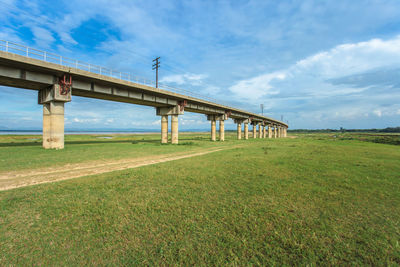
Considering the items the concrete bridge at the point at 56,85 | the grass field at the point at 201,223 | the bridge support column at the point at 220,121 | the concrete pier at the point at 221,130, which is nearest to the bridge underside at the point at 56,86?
the concrete bridge at the point at 56,85

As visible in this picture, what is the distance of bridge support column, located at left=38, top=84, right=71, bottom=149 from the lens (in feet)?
70.7

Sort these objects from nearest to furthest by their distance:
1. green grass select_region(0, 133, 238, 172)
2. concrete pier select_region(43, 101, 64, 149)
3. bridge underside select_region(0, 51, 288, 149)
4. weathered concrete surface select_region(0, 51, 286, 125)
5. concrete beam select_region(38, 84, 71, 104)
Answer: green grass select_region(0, 133, 238, 172)
weathered concrete surface select_region(0, 51, 286, 125)
bridge underside select_region(0, 51, 288, 149)
concrete beam select_region(38, 84, 71, 104)
concrete pier select_region(43, 101, 64, 149)

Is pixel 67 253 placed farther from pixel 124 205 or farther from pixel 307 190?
pixel 307 190

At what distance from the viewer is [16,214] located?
207 inches

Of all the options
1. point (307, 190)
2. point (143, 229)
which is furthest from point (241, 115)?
point (143, 229)

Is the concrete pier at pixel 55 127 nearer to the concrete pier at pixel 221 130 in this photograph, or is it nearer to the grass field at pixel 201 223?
the grass field at pixel 201 223

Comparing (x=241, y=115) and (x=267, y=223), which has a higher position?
(x=241, y=115)

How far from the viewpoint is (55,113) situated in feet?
72.1

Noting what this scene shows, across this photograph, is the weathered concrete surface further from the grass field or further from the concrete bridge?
the grass field

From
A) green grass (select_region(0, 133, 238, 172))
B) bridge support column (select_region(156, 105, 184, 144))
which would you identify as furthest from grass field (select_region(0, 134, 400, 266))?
bridge support column (select_region(156, 105, 184, 144))

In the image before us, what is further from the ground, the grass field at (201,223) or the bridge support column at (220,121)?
the bridge support column at (220,121)

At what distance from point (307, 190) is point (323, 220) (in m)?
2.64

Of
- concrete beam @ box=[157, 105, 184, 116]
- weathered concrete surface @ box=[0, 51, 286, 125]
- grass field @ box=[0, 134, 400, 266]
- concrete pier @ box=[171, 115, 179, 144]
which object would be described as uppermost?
weathered concrete surface @ box=[0, 51, 286, 125]

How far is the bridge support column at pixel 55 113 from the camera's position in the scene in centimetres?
2156
